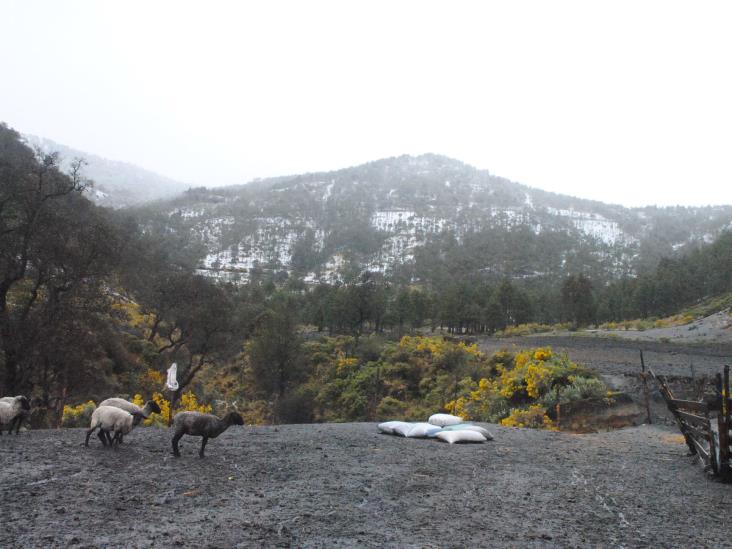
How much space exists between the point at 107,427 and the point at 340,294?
43057 mm

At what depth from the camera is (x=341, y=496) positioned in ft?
20.0

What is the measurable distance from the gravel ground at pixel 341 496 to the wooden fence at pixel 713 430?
0.33 meters

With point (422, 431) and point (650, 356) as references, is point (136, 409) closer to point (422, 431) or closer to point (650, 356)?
point (422, 431)

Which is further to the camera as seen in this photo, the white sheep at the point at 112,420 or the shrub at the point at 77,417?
the shrub at the point at 77,417

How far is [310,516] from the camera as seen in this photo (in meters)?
5.20

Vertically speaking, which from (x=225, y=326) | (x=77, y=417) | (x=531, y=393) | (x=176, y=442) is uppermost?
(x=176, y=442)

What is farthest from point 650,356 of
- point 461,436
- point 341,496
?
point 341,496

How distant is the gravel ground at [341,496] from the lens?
15.2 feet

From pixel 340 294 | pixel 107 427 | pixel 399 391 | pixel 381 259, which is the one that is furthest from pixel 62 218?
pixel 381 259

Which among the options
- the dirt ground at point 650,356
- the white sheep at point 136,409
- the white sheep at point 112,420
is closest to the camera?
the white sheep at point 112,420

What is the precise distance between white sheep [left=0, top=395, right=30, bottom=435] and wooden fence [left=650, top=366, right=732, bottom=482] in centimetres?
1165

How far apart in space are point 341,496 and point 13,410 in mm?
6692

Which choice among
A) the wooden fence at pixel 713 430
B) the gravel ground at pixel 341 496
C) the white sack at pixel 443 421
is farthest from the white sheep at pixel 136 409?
the wooden fence at pixel 713 430

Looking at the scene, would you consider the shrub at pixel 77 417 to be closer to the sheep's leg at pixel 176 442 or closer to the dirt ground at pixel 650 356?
the sheep's leg at pixel 176 442
